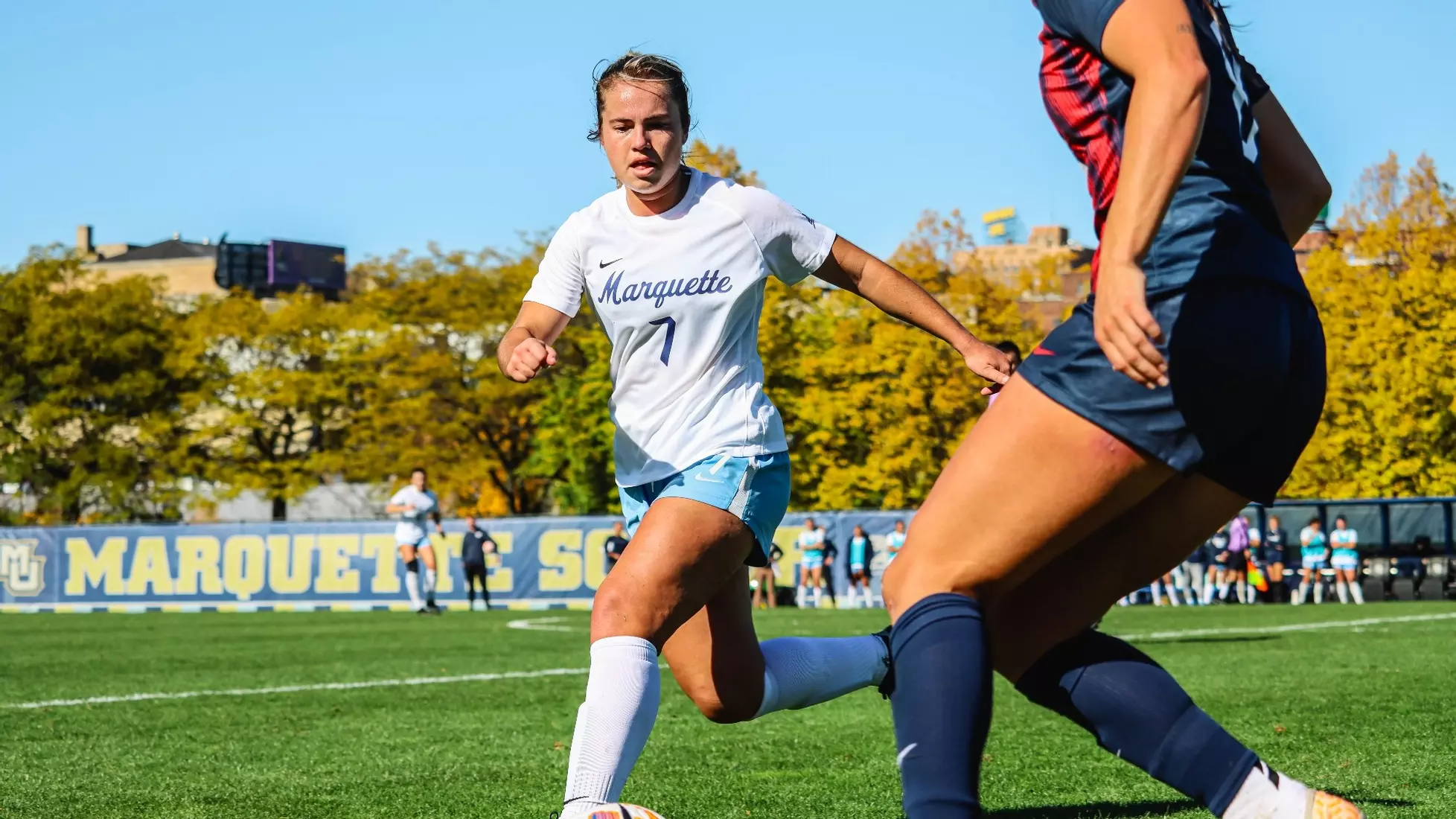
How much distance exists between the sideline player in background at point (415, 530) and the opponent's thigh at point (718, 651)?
67.2 feet

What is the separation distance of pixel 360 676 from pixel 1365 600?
2462 centimetres

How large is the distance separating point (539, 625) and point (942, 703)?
2059 cm

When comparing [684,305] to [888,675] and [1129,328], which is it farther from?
[1129,328]

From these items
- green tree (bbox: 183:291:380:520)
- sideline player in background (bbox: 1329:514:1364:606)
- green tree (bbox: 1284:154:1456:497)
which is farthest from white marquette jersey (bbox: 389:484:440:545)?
green tree (bbox: 183:291:380:520)

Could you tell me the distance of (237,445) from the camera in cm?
5953

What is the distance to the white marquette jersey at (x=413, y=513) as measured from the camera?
85.4 ft

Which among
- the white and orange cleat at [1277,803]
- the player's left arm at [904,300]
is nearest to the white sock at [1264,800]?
the white and orange cleat at [1277,803]

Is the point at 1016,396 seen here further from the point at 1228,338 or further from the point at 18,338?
the point at 18,338

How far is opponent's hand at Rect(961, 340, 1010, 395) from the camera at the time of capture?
4375 millimetres

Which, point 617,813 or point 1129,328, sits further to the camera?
point 617,813

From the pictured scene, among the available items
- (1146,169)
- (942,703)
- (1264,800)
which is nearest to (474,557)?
(1264,800)

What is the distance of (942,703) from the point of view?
299 centimetres

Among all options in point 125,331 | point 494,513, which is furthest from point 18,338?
point 494,513

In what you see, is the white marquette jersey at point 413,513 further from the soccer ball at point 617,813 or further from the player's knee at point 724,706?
the soccer ball at point 617,813
